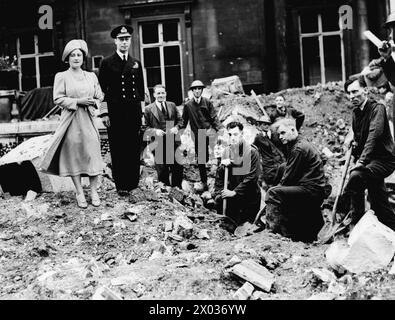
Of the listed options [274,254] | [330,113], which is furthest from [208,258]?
[330,113]

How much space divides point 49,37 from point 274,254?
41.2ft

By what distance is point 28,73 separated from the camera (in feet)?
58.1

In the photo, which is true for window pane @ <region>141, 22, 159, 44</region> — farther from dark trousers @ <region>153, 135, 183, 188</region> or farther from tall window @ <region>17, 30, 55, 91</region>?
dark trousers @ <region>153, 135, 183, 188</region>

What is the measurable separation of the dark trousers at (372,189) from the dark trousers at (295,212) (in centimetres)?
46

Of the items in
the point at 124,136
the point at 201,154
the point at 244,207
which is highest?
the point at 124,136

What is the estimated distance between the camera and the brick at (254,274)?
5.99m

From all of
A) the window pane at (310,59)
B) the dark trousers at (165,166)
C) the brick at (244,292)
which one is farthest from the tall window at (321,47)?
the brick at (244,292)

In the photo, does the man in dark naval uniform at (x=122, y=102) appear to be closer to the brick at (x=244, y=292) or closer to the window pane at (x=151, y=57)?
the brick at (x=244, y=292)

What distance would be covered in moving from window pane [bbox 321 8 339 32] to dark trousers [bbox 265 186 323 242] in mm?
9858

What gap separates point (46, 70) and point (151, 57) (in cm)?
298

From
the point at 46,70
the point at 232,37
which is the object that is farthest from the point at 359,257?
the point at 46,70

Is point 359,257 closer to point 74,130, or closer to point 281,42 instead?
point 74,130

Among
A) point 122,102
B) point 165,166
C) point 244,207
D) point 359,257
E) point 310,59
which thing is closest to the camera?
point 359,257
